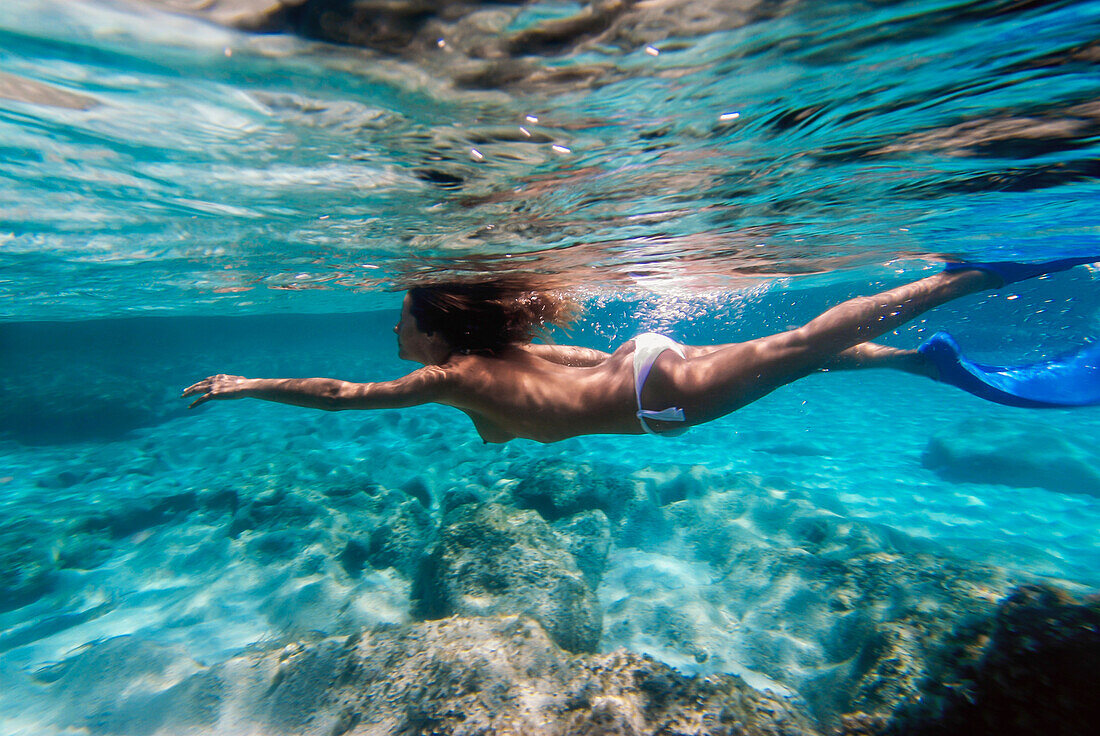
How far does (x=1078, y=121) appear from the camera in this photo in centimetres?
518

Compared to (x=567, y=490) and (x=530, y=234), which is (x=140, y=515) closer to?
(x=567, y=490)

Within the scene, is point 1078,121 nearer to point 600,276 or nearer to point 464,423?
point 600,276

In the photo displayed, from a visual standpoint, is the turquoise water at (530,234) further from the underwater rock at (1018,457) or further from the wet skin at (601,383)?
the wet skin at (601,383)

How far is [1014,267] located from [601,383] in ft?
18.2

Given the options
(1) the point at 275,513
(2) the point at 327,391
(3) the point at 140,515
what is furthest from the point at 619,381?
(3) the point at 140,515

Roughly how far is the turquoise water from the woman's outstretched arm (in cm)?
264

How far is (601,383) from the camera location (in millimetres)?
4090

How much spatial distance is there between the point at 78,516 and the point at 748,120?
49.5 feet

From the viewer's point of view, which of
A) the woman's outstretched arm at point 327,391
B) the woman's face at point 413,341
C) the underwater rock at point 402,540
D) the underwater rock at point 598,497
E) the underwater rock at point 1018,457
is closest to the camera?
the woman's outstretched arm at point 327,391

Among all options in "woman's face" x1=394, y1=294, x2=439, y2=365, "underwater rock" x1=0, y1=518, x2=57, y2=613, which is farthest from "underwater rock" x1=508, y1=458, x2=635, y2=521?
"underwater rock" x1=0, y1=518, x2=57, y2=613

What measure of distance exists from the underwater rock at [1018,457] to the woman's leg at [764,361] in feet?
45.7

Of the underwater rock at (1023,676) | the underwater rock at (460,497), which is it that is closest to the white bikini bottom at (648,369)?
the underwater rock at (1023,676)

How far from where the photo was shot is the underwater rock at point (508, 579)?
612 centimetres

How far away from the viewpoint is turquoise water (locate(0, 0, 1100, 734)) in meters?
3.78
